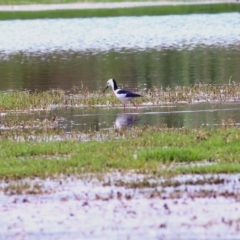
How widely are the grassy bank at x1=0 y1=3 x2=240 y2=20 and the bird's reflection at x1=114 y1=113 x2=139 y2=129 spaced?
55629mm

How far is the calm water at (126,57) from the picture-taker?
74.8ft

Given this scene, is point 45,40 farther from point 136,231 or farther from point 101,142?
point 136,231

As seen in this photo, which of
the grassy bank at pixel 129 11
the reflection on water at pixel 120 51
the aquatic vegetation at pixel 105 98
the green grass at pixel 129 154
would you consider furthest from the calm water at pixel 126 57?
the green grass at pixel 129 154

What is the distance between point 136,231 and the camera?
37.9 feet

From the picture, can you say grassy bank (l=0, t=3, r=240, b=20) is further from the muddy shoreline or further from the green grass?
the muddy shoreline

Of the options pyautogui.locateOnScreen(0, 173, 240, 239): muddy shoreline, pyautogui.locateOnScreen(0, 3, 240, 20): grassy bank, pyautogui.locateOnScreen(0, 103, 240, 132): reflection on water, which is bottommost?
pyautogui.locateOnScreen(0, 3, 240, 20): grassy bank

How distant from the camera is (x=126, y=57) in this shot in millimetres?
45312

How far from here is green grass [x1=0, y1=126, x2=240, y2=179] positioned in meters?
14.9

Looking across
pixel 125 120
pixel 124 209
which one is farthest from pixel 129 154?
pixel 125 120

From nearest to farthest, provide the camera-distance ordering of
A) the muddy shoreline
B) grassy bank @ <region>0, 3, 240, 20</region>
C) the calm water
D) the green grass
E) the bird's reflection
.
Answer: the muddy shoreline → the green grass → the bird's reflection → the calm water → grassy bank @ <region>0, 3, 240, 20</region>

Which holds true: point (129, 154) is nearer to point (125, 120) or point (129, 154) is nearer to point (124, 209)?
point (124, 209)

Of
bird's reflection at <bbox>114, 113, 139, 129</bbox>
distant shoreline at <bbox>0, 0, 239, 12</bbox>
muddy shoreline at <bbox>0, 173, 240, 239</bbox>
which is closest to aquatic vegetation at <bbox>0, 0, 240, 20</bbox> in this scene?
distant shoreline at <bbox>0, 0, 239, 12</bbox>

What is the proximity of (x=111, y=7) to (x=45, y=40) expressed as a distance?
24387 mm

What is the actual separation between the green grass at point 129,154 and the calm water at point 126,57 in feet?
10.7
